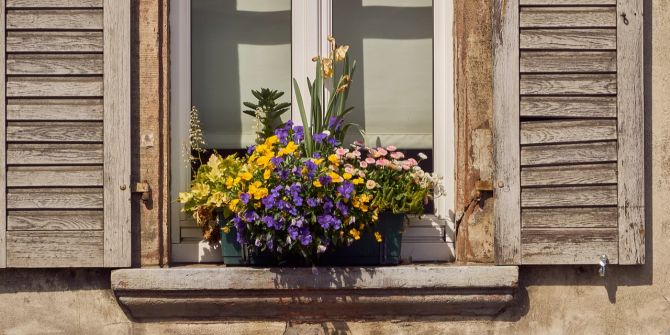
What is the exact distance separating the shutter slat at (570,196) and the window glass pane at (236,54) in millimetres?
1175

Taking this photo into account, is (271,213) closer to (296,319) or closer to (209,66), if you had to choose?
(296,319)

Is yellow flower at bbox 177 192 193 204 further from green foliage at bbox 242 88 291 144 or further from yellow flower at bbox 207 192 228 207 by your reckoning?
green foliage at bbox 242 88 291 144

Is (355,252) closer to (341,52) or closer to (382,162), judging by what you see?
(382,162)

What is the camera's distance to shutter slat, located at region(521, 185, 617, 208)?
4539mm

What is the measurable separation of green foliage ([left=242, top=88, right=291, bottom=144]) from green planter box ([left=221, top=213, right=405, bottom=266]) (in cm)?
51

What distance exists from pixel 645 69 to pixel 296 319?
1.86 metres

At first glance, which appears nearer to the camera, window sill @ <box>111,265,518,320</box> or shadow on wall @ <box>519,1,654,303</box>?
window sill @ <box>111,265,518,320</box>

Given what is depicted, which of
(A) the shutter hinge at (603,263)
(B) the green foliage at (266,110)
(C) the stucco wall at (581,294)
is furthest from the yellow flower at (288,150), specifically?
(A) the shutter hinge at (603,263)

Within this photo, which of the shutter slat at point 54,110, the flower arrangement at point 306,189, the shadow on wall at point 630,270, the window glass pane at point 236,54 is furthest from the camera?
the window glass pane at point 236,54

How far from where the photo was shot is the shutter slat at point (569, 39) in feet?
15.0

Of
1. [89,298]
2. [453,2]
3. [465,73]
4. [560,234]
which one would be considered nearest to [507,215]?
[560,234]

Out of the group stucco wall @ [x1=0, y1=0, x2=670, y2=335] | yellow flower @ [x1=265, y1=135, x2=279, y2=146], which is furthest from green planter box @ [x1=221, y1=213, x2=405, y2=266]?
yellow flower @ [x1=265, y1=135, x2=279, y2=146]

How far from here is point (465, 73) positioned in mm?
4676

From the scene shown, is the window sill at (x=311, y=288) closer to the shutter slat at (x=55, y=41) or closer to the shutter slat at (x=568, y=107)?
the shutter slat at (x=568, y=107)
